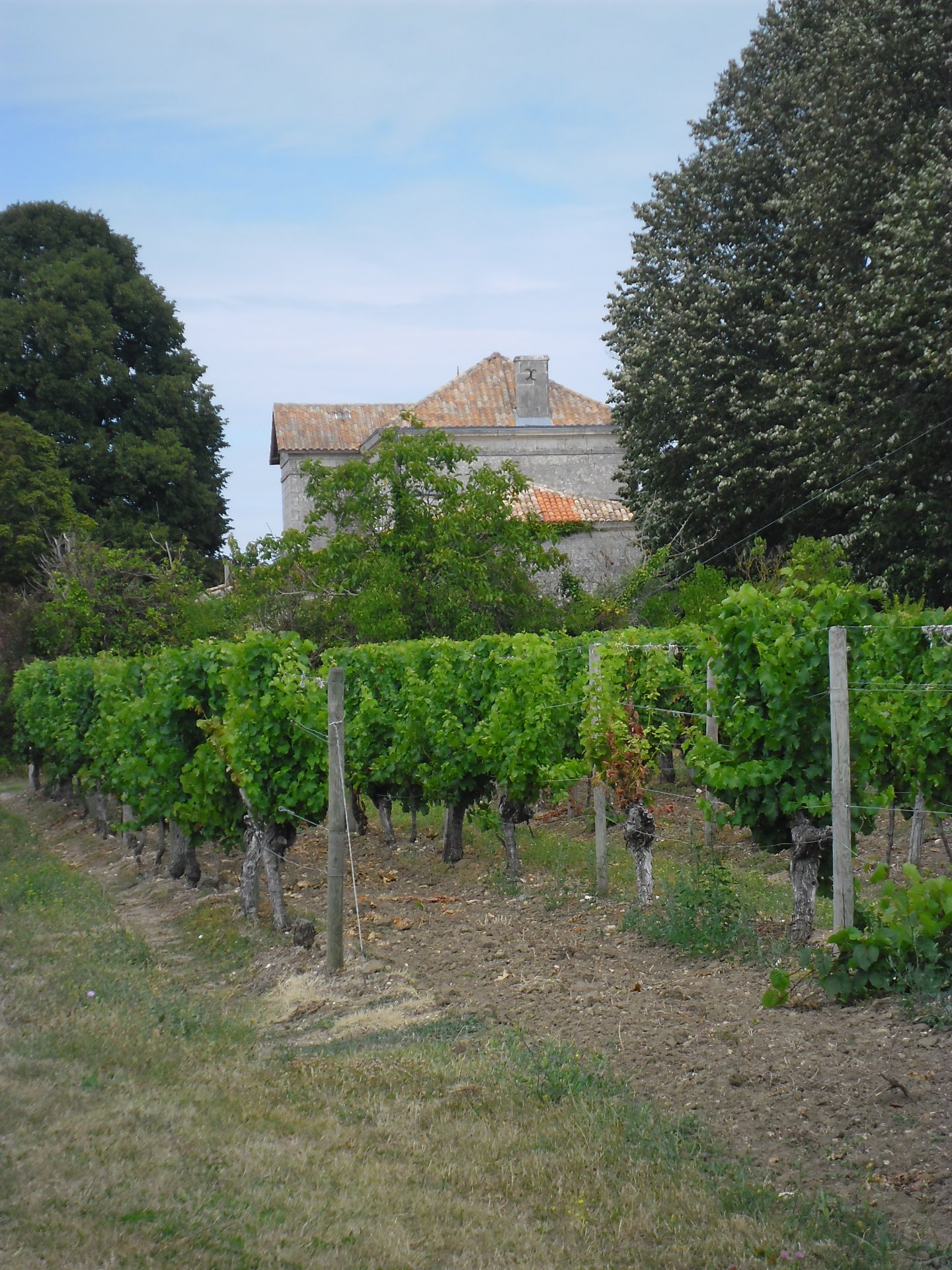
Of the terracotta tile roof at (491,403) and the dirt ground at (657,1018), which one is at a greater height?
the terracotta tile roof at (491,403)

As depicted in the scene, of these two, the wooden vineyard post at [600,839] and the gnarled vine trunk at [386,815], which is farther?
the gnarled vine trunk at [386,815]

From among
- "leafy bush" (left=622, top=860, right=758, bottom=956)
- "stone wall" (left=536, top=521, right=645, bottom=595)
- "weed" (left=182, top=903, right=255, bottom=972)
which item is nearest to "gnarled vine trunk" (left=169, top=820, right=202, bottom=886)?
"weed" (left=182, top=903, right=255, bottom=972)

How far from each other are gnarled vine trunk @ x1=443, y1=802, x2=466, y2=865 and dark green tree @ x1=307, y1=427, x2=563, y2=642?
8.86 meters

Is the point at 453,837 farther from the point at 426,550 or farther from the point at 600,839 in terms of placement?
the point at 426,550

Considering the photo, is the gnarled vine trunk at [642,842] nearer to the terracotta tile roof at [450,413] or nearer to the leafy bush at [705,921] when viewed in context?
the leafy bush at [705,921]

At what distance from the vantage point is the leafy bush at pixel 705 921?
8.09m

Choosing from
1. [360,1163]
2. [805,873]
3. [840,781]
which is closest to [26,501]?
[805,873]

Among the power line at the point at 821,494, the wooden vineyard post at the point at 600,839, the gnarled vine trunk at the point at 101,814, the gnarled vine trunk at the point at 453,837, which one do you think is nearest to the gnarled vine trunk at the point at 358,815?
the gnarled vine trunk at the point at 453,837

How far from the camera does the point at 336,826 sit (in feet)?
28.9

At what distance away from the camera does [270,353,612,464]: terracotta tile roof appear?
3822 centimetres

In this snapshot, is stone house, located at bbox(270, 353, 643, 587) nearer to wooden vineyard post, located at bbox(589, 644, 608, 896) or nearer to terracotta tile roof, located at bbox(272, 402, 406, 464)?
terracotta tile roof, located at bbox(272, 402, 406, 464)

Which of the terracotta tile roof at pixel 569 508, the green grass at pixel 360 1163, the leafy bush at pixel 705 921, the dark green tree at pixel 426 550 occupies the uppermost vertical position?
the terracotta tile roof at pixel 569 508

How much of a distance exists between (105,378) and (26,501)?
712cm

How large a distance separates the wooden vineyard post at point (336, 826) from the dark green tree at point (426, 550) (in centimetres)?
1373
